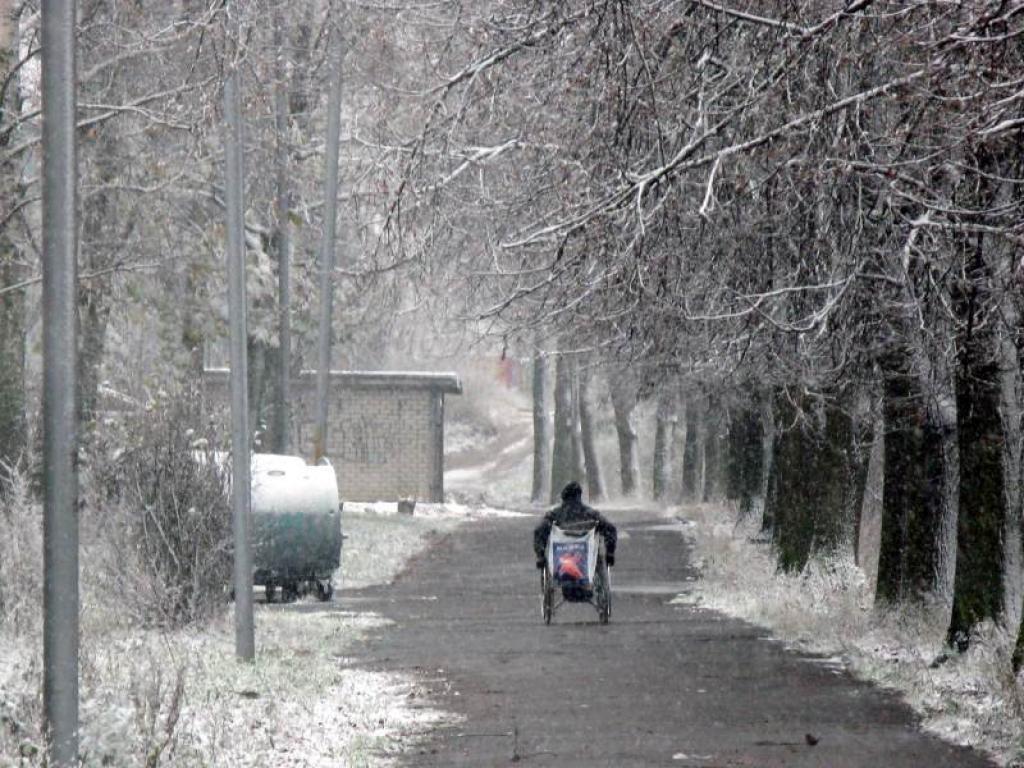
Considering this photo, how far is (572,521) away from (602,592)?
2.64ft

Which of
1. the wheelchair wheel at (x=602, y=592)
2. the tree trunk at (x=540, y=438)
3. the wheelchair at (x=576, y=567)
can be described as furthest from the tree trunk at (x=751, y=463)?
the tree trunk at (x=540, y=438)

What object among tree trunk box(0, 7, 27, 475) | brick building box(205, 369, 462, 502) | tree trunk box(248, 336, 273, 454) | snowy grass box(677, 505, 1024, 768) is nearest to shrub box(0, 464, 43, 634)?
tree trunk box(0, 7, 27, 475)

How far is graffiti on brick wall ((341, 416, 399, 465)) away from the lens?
2288 inches

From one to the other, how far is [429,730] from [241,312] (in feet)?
13.0

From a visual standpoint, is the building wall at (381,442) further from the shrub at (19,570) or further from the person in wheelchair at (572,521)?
the shrub at (19,570)

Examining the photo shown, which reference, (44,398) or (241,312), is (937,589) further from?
(44,398)

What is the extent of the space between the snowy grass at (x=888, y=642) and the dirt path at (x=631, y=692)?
24 centimetres

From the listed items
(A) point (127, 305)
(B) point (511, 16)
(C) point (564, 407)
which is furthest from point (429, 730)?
(C) point (564, 407)

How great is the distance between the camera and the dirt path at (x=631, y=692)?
10.9 m

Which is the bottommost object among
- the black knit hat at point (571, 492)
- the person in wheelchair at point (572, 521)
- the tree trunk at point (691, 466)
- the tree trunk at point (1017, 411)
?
the tree trunk at point (691, 466)

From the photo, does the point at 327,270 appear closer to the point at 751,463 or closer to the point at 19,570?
the point at 751,463

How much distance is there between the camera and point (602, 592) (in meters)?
19.7

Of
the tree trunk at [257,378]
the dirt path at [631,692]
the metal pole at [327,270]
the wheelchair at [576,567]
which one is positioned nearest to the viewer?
the dirt path at [631,692]

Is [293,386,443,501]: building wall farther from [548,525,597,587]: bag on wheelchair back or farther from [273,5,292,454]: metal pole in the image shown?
[548,525,597,587]: bag on wheelchair back
